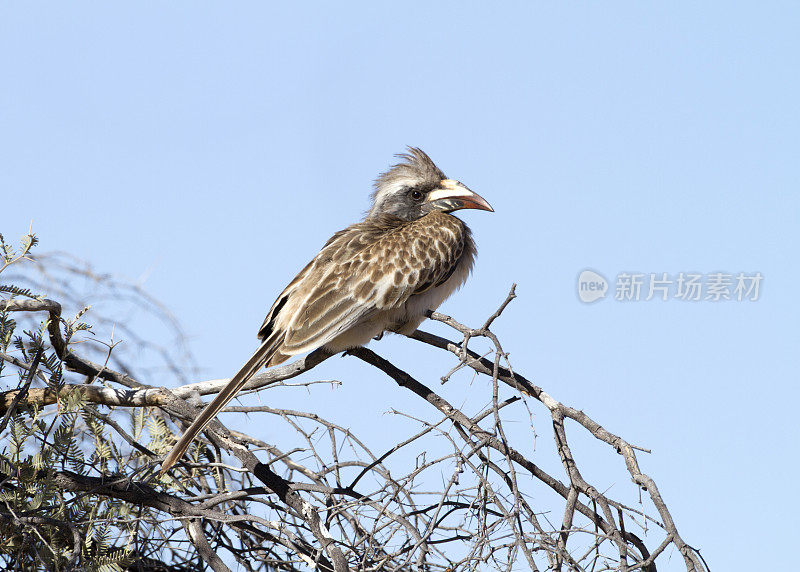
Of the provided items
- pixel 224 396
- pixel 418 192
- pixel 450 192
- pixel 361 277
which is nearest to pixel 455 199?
pixel 450 192

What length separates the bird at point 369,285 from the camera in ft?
13.9

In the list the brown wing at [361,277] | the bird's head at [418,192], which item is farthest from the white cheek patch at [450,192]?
the brown wing at [361,277]

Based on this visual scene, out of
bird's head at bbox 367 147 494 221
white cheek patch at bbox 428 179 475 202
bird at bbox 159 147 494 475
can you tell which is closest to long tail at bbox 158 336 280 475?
bird at bbox 159 147 494 475

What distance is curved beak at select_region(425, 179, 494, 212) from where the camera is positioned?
211 inches

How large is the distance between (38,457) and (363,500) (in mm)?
1252

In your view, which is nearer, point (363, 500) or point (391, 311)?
point (363, 500)

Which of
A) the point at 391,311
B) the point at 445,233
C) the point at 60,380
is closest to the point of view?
the point at 60,380

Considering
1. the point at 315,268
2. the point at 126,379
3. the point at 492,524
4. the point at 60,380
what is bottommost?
the point at 492,524

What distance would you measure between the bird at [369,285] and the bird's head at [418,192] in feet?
0.04

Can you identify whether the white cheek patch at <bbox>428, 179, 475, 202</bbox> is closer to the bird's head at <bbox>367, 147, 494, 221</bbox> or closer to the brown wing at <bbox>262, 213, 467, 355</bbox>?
the bird's head at <bbox>367, 147, 494, 221</bbox>

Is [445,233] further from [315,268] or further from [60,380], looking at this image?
[60,380]

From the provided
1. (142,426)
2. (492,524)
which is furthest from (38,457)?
(492,524)

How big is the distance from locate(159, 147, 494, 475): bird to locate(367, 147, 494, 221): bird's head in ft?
0.04

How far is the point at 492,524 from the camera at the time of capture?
282 centimetres
